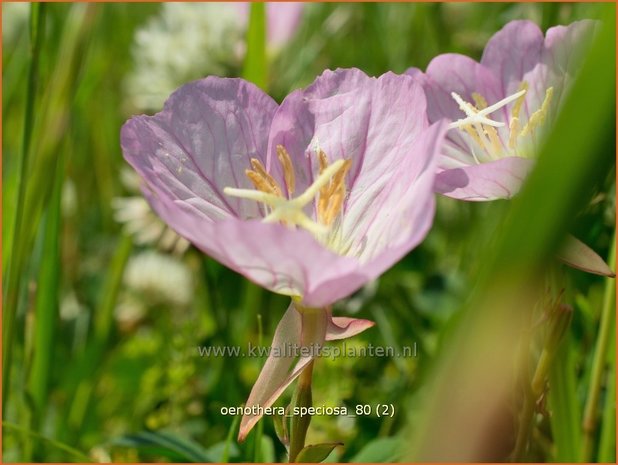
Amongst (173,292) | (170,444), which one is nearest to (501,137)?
(170,444)

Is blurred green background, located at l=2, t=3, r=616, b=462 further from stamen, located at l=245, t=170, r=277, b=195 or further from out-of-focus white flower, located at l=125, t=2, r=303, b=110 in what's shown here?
stamen, located at l=245, t=170, r=277, b=195

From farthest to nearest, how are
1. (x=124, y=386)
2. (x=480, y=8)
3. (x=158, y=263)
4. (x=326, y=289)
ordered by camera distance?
(x=480, y=8) → (x=158, y=263) → (x=124, y=386) → (x=326, y=289)

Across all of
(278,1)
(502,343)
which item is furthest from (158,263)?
(502,343)

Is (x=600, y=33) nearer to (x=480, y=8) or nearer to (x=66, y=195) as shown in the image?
(x=66, y=195)

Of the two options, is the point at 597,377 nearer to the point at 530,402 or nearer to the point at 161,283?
the point at 530,402

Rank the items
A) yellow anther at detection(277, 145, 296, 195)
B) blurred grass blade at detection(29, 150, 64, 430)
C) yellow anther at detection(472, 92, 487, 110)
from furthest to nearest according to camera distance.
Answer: blurred grass blade at detection(29, 150, 64, 430)
yellow anther at detection(472, 92, 487, 110)
yellow anther at detection(277, 145, 296, 195)

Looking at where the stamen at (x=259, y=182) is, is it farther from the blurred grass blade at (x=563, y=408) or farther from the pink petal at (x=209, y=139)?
the blurred grass blade at (x=563, y=408)

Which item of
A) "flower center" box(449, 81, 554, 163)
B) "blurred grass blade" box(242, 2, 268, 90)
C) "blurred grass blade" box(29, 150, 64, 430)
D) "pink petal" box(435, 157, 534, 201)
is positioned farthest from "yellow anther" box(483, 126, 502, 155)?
"blurred grass blade" box(29, 150, 64, 430)
